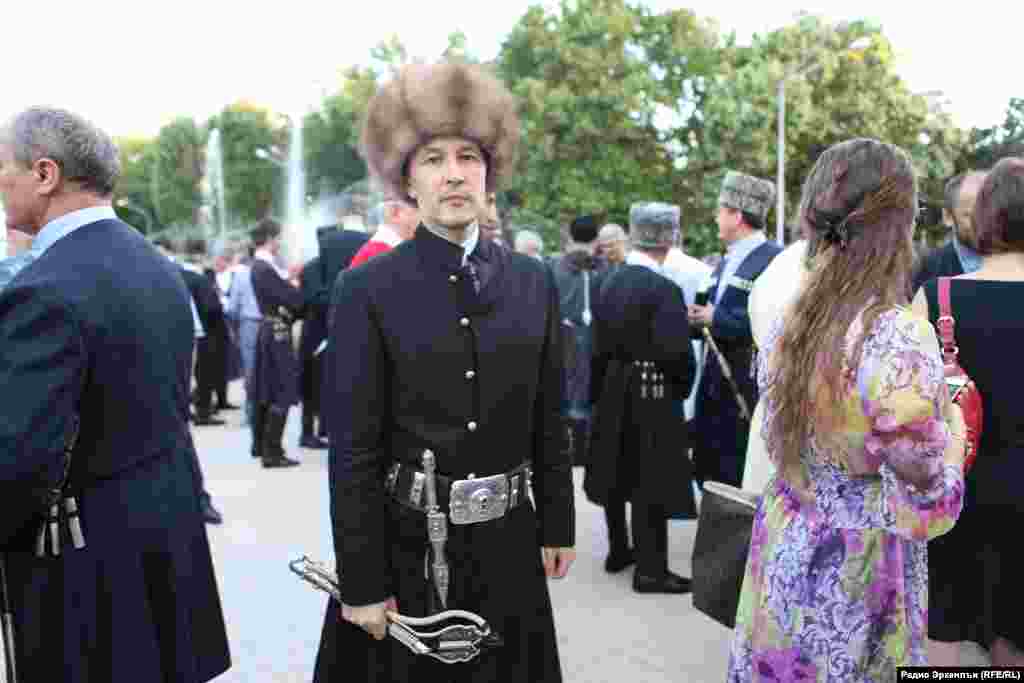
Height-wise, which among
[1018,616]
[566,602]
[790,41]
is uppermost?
[790,41]

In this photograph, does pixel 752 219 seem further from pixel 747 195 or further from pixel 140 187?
pixel 140 187

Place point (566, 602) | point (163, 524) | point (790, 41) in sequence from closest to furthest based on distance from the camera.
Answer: point (163, 524)
point (566, 602)
point (790, 41)

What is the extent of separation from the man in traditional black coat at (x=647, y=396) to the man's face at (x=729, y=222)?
1.34ft

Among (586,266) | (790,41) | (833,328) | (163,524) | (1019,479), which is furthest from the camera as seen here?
(790,41)

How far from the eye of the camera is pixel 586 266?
1040 cm

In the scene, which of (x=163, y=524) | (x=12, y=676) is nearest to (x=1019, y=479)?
(x=163, y=524)

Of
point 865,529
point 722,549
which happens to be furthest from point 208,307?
point 865,529

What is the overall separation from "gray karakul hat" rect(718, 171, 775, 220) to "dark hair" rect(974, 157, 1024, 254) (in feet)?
6.41

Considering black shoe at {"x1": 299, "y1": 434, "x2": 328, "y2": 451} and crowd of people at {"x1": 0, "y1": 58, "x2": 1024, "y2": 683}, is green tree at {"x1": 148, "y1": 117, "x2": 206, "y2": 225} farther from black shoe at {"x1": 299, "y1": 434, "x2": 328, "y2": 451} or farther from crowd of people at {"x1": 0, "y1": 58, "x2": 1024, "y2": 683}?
crowd of people at {"x1": 0, "y1": 58, "x2": 1024, "y2": 683}

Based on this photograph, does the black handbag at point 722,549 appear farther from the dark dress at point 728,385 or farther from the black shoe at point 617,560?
the black shoe at point 617,560

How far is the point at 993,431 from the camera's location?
3.64m

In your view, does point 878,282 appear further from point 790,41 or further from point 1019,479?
point 790,41

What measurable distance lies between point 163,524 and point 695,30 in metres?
35.5

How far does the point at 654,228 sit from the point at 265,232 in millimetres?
5155
